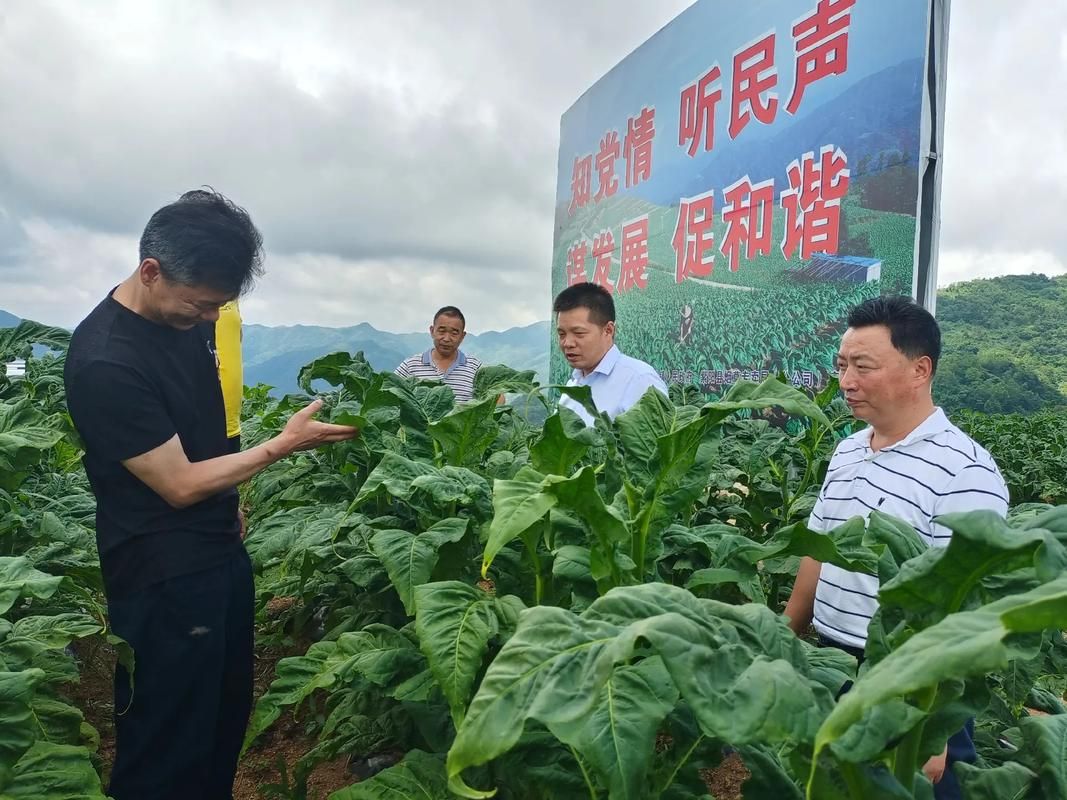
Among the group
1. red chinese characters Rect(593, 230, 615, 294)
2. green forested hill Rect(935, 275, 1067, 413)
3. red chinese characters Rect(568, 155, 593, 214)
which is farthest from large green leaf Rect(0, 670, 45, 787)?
green forested hill Rect(935, 275, 1067, 413)

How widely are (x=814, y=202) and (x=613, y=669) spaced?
4.78m

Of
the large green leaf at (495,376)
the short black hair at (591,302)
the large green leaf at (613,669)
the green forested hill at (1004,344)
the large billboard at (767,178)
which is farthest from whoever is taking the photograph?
the green forested hill at (1004,344)

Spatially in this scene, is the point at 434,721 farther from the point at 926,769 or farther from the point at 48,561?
the point at 48,561

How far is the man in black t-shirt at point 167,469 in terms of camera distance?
1.67 metres

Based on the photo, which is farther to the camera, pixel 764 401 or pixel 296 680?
pixel 296 680

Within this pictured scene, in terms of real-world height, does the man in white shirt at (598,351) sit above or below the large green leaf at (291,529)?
above

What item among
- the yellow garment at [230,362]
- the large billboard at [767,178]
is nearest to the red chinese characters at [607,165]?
the large billboard at [767,178]

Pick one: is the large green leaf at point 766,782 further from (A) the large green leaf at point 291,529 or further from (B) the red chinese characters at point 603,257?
(B) the red chinese characters at point 603,257

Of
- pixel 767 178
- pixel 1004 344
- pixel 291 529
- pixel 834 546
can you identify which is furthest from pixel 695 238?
pixel 1004 344

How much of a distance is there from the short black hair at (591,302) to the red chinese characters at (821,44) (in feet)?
8.70

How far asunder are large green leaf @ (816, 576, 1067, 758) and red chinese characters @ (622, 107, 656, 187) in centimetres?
690

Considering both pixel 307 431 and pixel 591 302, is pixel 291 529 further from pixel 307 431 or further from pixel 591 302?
pixel 591 302

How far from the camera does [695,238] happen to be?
628cm

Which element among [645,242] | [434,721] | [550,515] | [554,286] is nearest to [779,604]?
[434,721]
